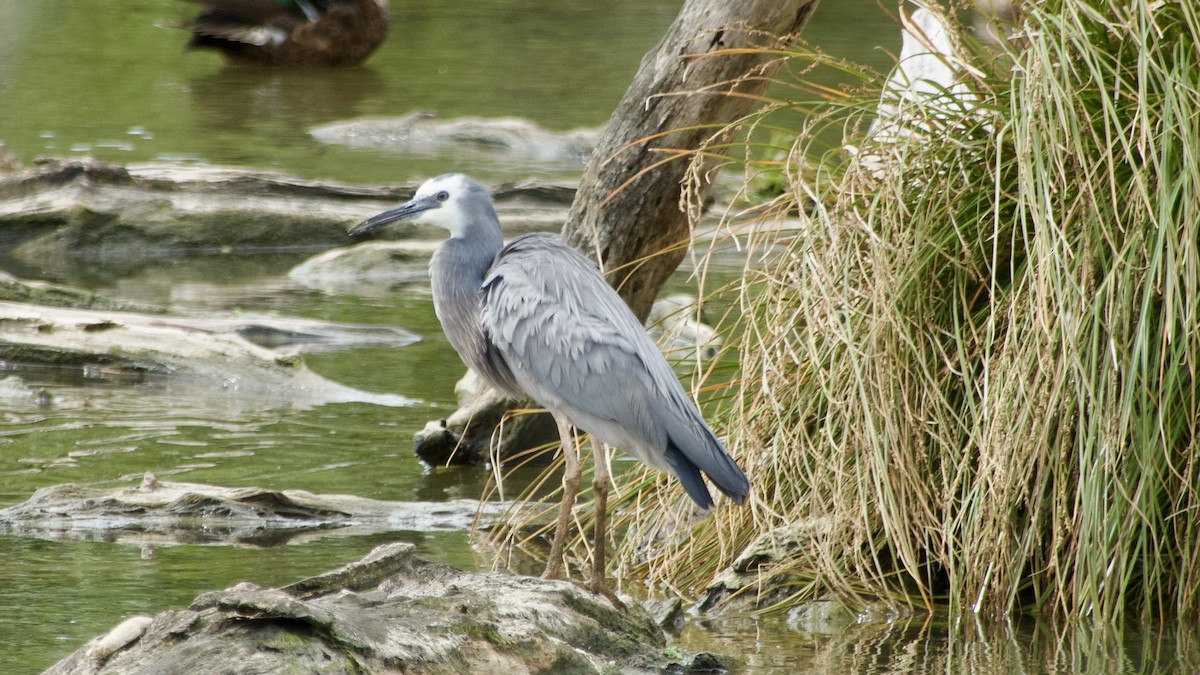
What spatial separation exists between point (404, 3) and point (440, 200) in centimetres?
1816

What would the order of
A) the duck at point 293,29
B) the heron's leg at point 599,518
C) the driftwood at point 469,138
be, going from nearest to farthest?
1. the heron's leg at point 599,518
2. the driftwood at point 469,138
3. the duck at point 293,29

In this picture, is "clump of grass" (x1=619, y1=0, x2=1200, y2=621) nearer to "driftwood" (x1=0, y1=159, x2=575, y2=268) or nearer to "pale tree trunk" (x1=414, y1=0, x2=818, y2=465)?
"pale tree trunk" (x1=414, y1=0, x2=818, y2=465)

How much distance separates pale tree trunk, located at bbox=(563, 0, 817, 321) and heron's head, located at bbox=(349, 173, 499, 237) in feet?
2.66

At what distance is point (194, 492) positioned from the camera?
4.80 meters

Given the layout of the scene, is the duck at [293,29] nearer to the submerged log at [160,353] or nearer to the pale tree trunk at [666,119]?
the submerged log at [160,353]

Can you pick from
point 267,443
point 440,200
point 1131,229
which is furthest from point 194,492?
point 1131,229

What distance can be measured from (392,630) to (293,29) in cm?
1448

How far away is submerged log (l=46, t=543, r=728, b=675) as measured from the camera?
8.32 feet

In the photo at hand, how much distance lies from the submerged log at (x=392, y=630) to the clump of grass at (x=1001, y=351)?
0.81 meters

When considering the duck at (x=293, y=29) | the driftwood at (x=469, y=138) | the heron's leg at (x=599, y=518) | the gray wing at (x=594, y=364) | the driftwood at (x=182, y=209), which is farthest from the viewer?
the duck at (x=293, y=29)

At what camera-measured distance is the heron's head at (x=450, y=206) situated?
3.86 meters

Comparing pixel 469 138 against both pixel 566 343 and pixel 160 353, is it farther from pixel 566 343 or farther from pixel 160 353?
pixel 566 343

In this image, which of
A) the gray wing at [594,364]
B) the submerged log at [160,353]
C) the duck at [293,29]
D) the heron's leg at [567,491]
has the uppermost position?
the gray wing at [594,364]

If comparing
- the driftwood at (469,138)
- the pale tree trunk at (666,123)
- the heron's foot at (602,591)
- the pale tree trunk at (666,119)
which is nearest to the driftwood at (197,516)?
the pale tree trunk at (666,123)
